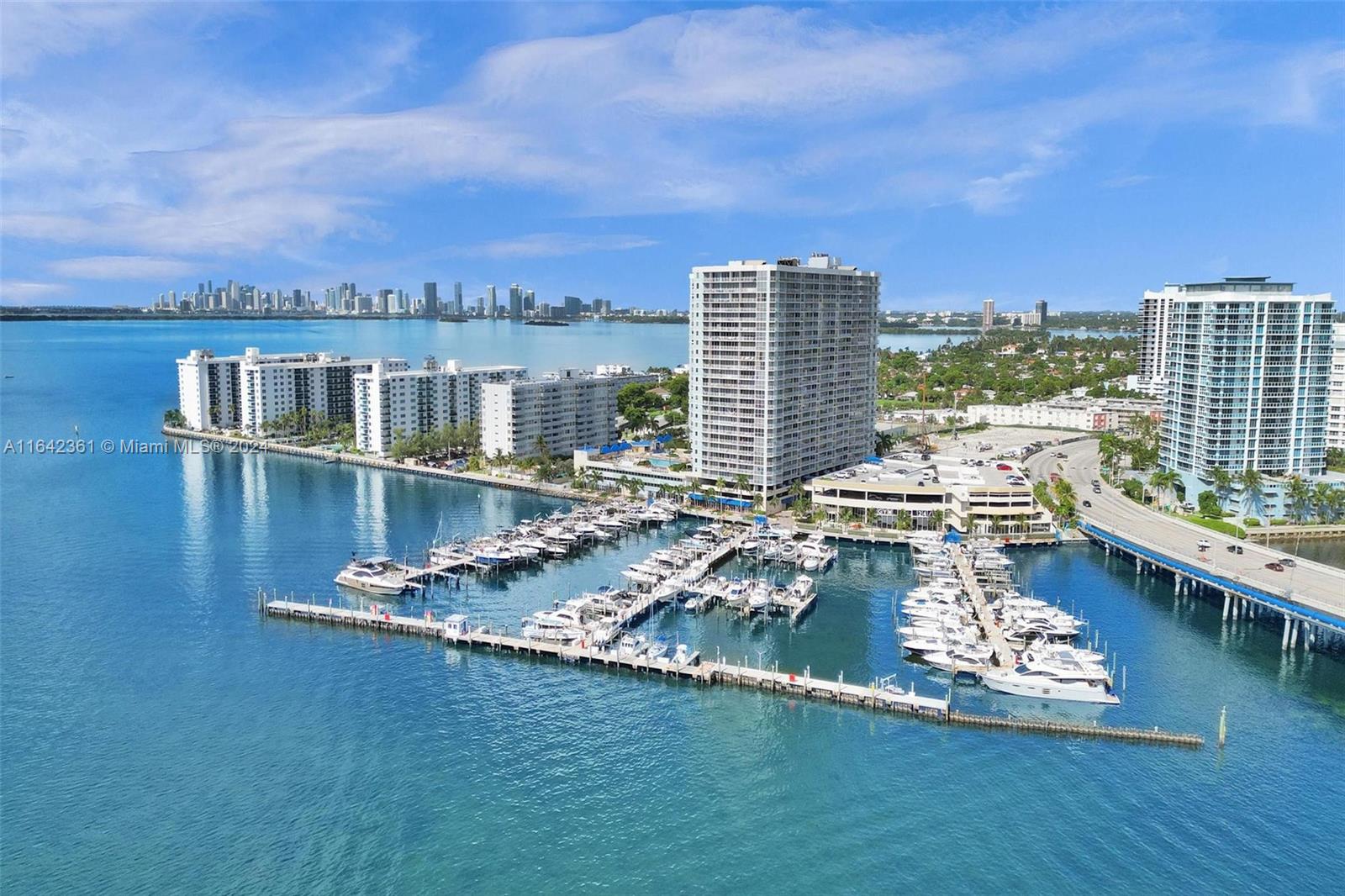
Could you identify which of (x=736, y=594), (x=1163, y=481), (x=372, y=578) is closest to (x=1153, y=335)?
(x=1163, y=481)

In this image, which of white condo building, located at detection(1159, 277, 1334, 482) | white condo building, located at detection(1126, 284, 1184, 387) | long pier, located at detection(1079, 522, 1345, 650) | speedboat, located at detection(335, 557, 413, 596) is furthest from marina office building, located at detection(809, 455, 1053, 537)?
white condo building, located at detection(1126, 284, 1184, 387)

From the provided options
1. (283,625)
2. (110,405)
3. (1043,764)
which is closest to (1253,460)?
(1043,764)

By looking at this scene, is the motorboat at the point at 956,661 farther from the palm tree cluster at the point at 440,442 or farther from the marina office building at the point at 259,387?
the marina office building at the point at 259,387

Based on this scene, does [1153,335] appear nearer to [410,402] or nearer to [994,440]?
[994,440]

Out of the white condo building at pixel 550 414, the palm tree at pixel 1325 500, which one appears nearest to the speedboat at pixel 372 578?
the white condo building at pixel 550 414

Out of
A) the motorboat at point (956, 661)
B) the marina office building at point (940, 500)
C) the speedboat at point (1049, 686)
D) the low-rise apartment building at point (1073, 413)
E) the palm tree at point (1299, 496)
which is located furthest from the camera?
the low-rise apartment building at point (1073, 413)

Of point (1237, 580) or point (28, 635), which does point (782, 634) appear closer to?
point (1237, 580)
